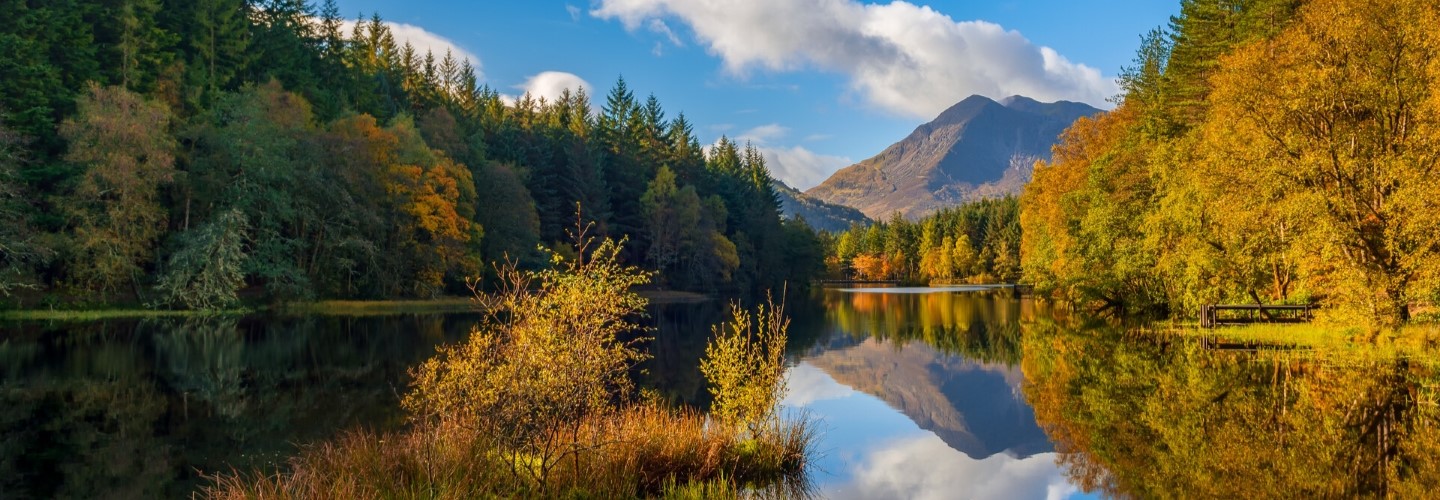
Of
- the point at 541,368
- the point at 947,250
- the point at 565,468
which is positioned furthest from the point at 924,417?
the point at 947,250

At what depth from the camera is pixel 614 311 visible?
958 cm

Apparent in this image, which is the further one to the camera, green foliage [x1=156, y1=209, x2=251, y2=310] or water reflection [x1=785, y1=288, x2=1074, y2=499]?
green foliage [x1=156, y1=209, x2=251, y2=310]

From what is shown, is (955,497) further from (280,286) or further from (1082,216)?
(280,286)

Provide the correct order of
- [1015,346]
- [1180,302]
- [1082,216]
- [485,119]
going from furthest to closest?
[485,119] < [1082,216] < [1180,302] < [1015,346]

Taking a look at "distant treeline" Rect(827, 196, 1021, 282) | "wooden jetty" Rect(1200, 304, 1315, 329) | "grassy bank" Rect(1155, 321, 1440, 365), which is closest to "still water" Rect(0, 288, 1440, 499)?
"grassy bank" Rect(1155, 321, 1440, 365)

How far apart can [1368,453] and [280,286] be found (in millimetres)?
54127

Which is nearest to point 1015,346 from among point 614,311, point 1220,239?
point 1220,239

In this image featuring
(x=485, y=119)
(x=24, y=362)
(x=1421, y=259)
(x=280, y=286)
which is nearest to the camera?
(x=1421, y=259)

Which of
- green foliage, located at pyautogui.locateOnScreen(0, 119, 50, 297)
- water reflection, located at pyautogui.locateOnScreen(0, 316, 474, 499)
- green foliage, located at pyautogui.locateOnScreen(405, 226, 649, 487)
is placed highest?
green foliage, located at pyautogui.locateOnScreen(0, 119, 50, 297)

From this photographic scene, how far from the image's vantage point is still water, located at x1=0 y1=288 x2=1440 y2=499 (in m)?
12.2

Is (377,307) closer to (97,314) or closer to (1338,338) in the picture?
(97,314)

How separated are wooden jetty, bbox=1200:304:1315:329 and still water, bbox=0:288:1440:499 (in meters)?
3.33

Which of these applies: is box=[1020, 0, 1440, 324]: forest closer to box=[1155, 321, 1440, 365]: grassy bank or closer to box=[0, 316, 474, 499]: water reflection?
box=[1155, 321, 1440, 365]: grassy bank

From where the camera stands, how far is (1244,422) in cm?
1526
